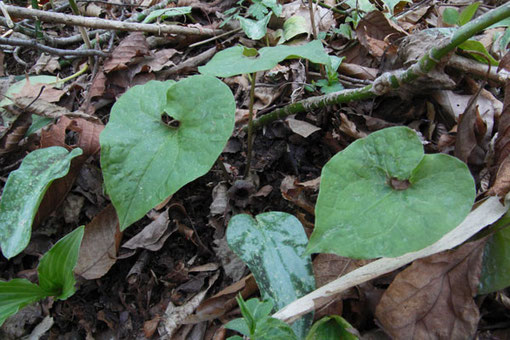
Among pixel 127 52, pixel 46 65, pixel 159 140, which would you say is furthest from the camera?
pixel 46 65

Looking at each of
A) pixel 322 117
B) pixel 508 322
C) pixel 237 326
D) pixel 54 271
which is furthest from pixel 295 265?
pixel 54 271

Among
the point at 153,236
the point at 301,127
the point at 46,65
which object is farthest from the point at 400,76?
the point at 46,65

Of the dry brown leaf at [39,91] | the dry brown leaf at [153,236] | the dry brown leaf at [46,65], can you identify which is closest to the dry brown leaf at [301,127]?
the dry brown leaf at [153,236]

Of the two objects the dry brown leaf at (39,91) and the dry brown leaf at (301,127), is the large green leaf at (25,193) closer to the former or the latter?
the dry brown leaf at (39,91)

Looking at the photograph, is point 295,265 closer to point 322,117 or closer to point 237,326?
point 237,326

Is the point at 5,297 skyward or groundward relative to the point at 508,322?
groundward

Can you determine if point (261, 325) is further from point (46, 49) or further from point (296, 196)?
point (46, 49)
